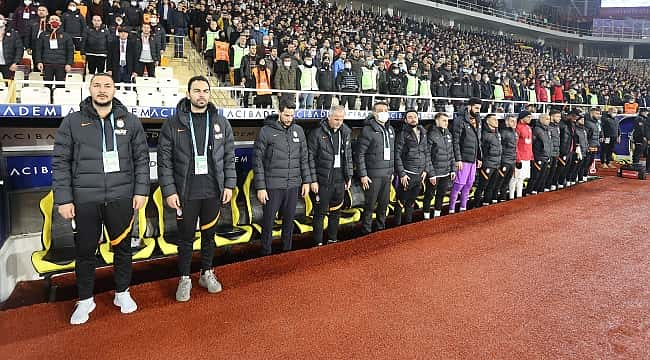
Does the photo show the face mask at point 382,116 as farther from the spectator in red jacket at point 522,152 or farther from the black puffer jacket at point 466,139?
the spectator in red jacket at point 522,152

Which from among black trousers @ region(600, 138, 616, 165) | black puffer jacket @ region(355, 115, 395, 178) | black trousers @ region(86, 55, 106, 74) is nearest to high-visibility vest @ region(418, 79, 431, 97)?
black puffer jacket @ region(355, 115, 395, 178)

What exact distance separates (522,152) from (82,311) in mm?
7016

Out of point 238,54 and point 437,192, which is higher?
point 238,54

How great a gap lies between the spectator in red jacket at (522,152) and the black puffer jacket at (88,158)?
→ 6.55 meters

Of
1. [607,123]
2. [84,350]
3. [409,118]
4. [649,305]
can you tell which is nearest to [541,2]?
[607,123]

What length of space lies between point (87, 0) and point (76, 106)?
5261mm

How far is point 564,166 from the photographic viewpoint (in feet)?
29.8

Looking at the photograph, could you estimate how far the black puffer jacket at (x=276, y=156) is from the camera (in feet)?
13.9

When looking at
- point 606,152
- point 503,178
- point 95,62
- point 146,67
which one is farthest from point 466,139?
point 606,152

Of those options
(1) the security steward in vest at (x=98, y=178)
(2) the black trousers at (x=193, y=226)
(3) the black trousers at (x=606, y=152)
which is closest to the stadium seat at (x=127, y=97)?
(1) the security steward in vest at (x=98, y=178)

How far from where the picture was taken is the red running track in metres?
2.70

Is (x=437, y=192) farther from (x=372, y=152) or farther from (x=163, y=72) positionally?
(x=163, y=72)

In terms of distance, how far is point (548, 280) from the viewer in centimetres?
390

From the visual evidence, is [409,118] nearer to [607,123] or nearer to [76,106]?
[76,106]
